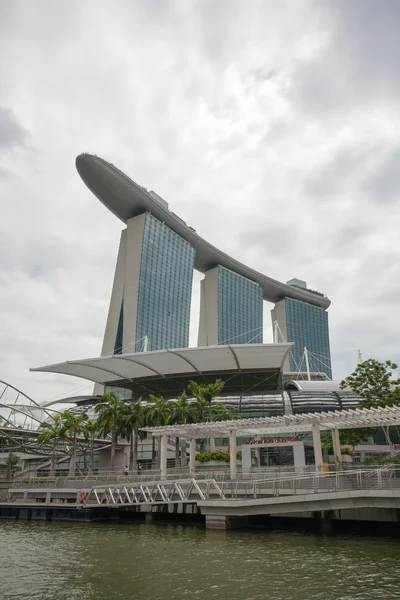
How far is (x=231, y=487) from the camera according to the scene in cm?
2934

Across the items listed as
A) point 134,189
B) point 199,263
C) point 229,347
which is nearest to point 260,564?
point 229,347

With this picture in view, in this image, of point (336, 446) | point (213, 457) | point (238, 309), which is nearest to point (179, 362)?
point (213, 457)

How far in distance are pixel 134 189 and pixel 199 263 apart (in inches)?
1940

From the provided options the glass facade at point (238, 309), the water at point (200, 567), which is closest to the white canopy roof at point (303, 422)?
the water at point (200, 567)

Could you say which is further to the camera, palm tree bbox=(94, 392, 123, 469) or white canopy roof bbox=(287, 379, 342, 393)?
white canopy roof bbox=(287, 379, 342, 393)

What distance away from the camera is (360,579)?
1614 cm

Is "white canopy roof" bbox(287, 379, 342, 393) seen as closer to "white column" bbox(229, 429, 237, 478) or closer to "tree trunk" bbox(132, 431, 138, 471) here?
"tree trunk" bbox(132, 431, 138, 471)

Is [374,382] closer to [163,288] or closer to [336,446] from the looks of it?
[336,446]

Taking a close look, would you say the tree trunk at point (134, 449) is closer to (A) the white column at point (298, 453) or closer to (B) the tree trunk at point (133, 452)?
(B) the tree trunk at point (133, 452)

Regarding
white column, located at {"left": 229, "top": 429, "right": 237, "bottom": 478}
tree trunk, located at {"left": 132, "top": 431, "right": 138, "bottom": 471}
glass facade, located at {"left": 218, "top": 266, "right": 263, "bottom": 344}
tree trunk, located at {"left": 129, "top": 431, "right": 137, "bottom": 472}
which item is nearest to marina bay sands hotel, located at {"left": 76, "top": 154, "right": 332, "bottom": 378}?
glass facade, located at {"left": 218, "top": 266, "right": 263, "bottom": 344}

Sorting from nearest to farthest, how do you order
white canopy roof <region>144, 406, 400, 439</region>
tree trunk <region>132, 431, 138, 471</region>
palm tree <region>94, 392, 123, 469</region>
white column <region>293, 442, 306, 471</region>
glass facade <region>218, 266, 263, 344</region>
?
white canopy roof <region>144, 406, 400, 439</region> < white column <region>293, 442, 306, 471</region> < tree trunk <region>132, 431, 138, 471</region> < palm tree <region>94, 392, 123, 469</region> < glass facade <region>218, 266, 263, 344</region>

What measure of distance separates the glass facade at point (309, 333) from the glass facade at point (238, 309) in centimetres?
1755

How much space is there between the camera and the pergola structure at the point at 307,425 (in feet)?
99.1

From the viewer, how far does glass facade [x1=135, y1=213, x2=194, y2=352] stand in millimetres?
114125
